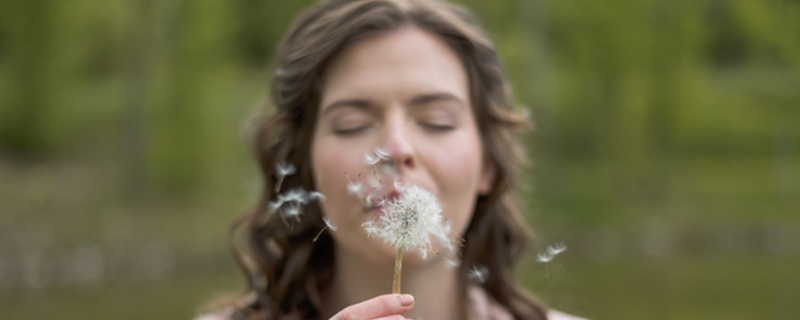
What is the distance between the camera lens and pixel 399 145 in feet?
5.18

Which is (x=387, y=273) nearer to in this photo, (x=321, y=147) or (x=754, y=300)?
(x=321, y=147)

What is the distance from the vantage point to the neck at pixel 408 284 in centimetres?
177

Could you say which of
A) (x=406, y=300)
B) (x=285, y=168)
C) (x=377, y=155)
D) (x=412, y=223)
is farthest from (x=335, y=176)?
(x=406, y=300)

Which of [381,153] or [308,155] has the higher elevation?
[381,153]

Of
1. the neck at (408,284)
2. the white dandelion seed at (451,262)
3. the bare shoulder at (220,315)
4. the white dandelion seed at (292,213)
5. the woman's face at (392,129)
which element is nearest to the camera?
the white dandelion seed at (451,262)

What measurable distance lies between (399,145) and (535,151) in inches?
677

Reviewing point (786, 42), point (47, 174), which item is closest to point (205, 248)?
point (47, 174)

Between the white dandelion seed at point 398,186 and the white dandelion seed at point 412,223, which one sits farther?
the white dandelion seed at point 398,186

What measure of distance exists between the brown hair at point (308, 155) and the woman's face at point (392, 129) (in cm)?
4

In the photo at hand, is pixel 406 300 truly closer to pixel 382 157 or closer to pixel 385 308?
pixel 385 308

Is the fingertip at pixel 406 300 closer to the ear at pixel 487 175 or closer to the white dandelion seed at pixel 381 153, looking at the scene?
the white dandelion seed at pixel 381 153

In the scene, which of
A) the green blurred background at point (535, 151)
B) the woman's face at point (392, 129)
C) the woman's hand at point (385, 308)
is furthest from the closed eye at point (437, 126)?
the green blurred background at point (535, 151)

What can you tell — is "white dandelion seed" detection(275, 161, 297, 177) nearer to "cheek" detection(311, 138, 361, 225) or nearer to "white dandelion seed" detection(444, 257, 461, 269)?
"cheek" detection(311, 138, 361, 225)

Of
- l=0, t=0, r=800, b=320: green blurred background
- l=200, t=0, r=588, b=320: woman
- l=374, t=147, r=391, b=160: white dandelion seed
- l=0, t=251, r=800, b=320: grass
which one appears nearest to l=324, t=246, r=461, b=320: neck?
l=200, t=0, r=588, b=320: woman
